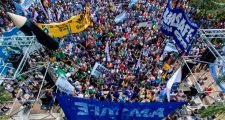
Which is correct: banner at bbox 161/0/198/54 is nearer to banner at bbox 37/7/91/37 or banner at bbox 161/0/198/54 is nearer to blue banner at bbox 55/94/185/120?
banner at bbox 37/7/91/37

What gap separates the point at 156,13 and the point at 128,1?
3023 mm

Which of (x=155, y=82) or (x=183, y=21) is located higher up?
(x=183, y=21)

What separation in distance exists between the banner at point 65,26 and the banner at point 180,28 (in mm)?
5403

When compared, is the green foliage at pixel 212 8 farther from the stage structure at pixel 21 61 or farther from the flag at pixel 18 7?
the stage structure at pixel 21 61

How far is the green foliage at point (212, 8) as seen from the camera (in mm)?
27125

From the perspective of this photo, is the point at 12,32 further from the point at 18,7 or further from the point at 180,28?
the point at 180,28

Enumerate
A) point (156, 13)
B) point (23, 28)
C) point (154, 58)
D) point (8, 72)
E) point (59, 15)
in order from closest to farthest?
point (23, 28) → point (8, 72) → point (154, 58) → point (59, 15) → point (156, 13)

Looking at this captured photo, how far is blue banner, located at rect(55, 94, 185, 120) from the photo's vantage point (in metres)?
11.9

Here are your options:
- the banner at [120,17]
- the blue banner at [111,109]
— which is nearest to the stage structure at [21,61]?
the blue banner at [111,109]

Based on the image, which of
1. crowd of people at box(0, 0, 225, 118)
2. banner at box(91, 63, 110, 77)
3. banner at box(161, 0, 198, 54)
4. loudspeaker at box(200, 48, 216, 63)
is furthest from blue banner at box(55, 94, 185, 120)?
loudspeaker at box(200, 48, 216, 63)

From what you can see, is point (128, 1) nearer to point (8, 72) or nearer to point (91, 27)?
point (91, 27)

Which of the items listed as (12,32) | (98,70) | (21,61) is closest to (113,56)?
(98,70)

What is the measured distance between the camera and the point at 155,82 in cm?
1967

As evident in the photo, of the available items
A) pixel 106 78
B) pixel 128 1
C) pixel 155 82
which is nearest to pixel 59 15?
pixel 128 1
